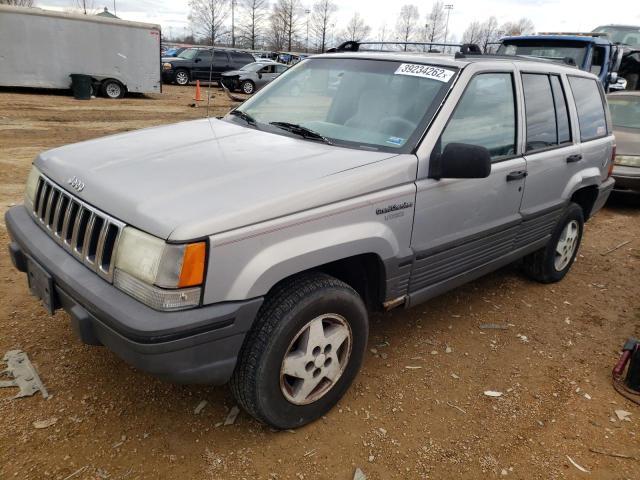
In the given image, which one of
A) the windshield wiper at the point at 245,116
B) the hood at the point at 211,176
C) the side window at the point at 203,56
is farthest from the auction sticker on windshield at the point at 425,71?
the side window at the point at 203,56

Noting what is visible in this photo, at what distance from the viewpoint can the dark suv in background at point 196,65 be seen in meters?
24.4

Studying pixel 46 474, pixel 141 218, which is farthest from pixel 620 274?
pixel 46 474

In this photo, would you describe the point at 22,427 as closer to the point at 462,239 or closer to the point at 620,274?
the point at 462,239

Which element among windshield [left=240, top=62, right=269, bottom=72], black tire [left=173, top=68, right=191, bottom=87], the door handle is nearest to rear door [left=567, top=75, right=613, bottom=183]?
the door handle

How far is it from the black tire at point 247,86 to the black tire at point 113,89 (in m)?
5.36

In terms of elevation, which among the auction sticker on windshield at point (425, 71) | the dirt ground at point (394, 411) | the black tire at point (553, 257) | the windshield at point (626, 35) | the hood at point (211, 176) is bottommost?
the dirt ground at point (394, 411)

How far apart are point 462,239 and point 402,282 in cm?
59

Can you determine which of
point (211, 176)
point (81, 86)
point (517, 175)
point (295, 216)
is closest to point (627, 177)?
point (517, 175)

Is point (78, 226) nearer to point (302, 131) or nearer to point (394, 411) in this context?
point (302, 131)

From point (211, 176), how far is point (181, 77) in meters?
24.2

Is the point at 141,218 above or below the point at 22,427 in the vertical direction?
above

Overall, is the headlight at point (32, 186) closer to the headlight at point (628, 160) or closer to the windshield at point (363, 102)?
the windshield at point (363, 102)

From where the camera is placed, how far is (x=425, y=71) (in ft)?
10.5

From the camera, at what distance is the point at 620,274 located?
5.25 meters
